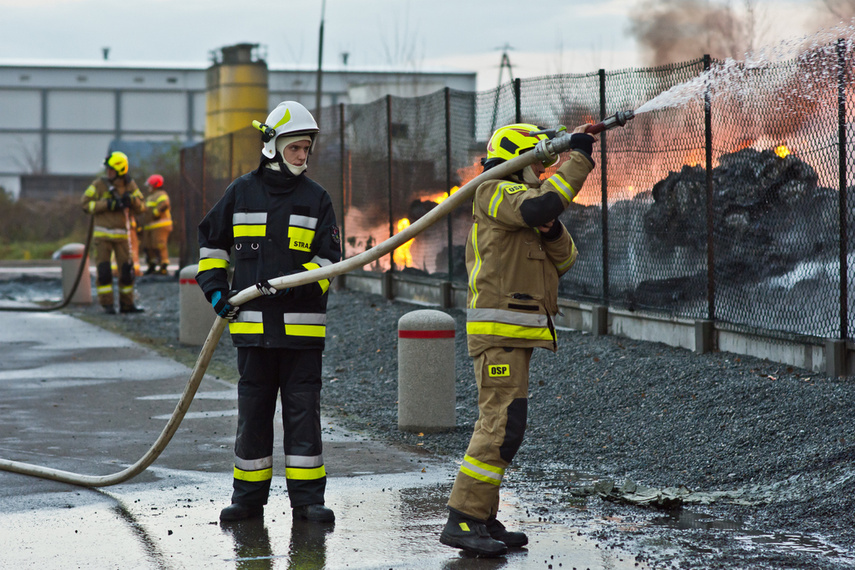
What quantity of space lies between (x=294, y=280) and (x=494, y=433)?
1288mm

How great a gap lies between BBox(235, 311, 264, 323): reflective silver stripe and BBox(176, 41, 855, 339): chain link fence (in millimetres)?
2670

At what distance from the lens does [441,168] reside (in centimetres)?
1262

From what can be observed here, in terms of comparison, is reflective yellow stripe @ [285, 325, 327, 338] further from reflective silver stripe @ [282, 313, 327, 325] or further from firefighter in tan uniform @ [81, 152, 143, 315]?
firefighter in tan uniform @ [81, 152, 143, 315]

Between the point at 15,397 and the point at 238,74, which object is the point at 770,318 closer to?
the point at 15,397

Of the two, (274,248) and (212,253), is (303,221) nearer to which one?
(274,248)

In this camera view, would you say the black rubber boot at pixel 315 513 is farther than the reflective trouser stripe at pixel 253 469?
No

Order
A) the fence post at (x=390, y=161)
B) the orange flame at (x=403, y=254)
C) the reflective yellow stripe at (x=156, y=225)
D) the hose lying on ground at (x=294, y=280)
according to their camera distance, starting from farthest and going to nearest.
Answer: the reflective yellow stripe at (x=156, y=225)
the fence post at (x=390, y=161)
the orange flame at (x=403, y=254)
the hose lying on ground at (x=294, y=280)

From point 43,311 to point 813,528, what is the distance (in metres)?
13.6

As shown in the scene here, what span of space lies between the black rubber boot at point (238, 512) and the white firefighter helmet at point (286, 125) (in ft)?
5.85

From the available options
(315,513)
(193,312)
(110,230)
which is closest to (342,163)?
(110,230)

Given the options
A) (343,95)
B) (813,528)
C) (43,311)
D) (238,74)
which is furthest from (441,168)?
(343,95)

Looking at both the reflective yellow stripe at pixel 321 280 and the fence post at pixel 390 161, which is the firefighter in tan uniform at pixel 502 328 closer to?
the reflective yellow stripe at pixel 321 280

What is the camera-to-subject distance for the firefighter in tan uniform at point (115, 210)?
48.8ft

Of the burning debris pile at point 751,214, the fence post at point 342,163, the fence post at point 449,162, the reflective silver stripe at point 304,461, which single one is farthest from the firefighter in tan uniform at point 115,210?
the reflective silver stripe at point 304,461
